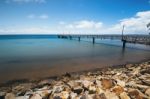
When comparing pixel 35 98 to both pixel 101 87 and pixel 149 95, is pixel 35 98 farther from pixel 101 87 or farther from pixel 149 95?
pixel 149 95

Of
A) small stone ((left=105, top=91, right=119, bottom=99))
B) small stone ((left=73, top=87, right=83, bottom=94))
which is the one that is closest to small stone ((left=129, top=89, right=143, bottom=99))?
small stone ((left=105, top=91, right=119, bottom=99))

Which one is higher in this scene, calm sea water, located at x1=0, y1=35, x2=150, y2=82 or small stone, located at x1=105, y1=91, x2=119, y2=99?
small stone, located at x1=105, y1=91, x2=119, y2=99

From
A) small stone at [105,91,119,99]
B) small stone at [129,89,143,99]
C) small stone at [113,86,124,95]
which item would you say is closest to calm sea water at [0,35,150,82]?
small stone at [113,86,124,95]

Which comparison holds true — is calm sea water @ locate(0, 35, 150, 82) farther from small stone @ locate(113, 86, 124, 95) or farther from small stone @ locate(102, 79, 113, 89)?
small stone @ locate(113, 86, 124, 95)

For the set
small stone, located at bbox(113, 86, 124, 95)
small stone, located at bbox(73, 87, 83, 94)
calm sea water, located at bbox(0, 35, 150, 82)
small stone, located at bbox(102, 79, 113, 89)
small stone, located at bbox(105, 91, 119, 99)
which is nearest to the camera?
small stone, located at bbox(105, 91, 119, 99)

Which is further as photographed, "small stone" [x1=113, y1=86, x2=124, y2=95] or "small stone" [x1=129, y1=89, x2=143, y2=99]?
"small stone" [x1=113, y1=86, x2=124, y2=95]

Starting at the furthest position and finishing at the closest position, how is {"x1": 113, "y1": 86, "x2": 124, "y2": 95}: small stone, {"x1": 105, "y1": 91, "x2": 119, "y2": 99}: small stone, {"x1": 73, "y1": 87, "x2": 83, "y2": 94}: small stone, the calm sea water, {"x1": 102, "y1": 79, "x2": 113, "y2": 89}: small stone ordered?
1. the calm sea water
2. {"x1": 102, "y1": 79, "x2": 113, "y2": 89}: small stone
3. {"x1": 73, "y1": 87, "x2": 83, "y2": 94}: small stone
4. {"x1": 113, "y1": 86, "x2": 124, "y2": 95}: small stone
5. {"x1": 105, "y1": 91, "x2": 119, "y2": 99}: small stone

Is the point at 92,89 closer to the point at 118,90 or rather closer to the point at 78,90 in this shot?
the point at 78,90

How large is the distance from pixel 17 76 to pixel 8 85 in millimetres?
1760

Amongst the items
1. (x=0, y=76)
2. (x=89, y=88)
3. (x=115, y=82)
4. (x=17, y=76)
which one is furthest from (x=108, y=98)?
(x=0, y=76)

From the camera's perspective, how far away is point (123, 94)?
16.7 feet

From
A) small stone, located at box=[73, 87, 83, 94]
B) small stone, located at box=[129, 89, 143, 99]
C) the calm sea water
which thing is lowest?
the calm sea water

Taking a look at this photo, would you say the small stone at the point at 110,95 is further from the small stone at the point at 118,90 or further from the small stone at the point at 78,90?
the small stone at the point at 78,90

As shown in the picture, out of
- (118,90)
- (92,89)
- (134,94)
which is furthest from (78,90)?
(134,94)
